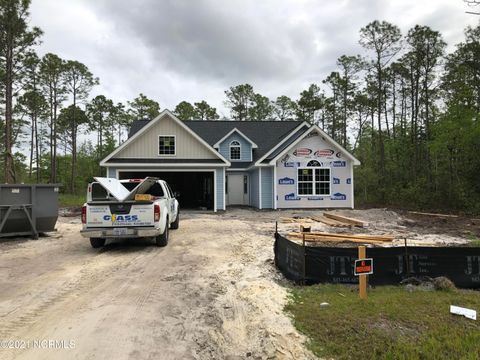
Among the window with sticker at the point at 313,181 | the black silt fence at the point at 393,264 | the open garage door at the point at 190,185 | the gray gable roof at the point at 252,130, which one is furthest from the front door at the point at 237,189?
the black silt fence at the point at 393,264

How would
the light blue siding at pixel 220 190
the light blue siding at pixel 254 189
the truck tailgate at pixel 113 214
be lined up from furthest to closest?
the light blue siding at pixel 254 189 < the light blue siding at pixel 220 190 < the truck tailgate at pixel 113 214

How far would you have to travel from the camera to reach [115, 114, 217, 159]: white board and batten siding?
20.3 metres

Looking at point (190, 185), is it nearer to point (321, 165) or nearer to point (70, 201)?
point (70, 201)

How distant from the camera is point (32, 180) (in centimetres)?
4259

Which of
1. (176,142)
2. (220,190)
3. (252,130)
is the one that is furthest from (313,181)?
(176,142)

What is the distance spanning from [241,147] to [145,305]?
789 inches

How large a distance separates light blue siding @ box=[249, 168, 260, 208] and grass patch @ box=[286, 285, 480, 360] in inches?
647

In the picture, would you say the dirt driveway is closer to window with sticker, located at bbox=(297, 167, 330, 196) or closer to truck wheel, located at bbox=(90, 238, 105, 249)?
truck wheel, located at bbox=(90, 238, 105, 249)

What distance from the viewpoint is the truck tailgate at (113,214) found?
8.48 m

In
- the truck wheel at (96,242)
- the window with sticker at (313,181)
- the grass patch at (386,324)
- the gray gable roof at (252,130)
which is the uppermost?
the gray gable roof at (252,130)

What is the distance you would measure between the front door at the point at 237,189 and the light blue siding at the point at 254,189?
2.99 feet

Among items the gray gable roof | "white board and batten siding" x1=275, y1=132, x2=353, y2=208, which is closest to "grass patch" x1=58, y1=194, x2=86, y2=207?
the gray gable roof

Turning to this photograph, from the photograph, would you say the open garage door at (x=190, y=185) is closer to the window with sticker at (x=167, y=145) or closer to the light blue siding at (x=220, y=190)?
the light blue siding at (x=220, y=190)

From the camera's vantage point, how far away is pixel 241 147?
80.1 feet
